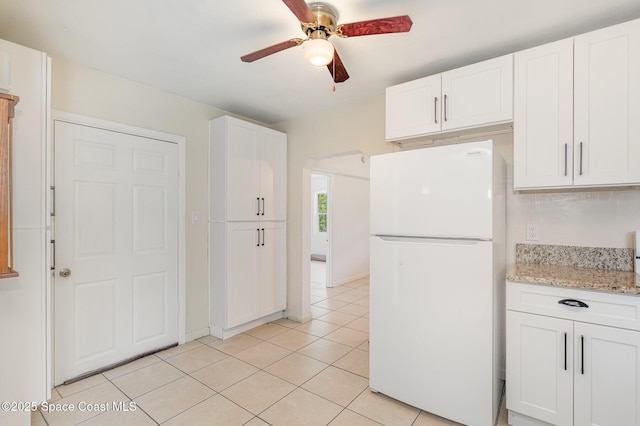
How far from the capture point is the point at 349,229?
19.9 ft

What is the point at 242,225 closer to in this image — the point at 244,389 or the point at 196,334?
the point at 196,334

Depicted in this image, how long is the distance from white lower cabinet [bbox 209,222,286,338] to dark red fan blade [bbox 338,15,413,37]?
218cm

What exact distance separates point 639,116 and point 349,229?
4.64 metres

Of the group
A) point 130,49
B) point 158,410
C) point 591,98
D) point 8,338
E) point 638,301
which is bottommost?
point 158,410

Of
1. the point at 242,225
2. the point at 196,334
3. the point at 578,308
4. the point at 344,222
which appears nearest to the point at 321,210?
the point at 344,222

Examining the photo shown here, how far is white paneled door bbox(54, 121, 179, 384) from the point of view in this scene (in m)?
2.33

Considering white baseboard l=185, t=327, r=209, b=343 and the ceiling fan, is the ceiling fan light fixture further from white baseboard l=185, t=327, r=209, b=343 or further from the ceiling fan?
white baseboard l=185, t=327, r=209, b=343

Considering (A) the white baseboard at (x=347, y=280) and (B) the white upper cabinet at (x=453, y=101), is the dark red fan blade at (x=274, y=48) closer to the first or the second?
(B) the white upper cabinet at (x=453, y=101)

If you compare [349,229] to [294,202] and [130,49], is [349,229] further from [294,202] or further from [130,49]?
[130,49]

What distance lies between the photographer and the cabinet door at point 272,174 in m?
3.50

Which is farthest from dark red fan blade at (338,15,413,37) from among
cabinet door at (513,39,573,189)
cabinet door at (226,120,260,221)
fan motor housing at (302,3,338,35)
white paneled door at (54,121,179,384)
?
white paneled door at (54,121,179,384)

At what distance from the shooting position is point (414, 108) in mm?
2377

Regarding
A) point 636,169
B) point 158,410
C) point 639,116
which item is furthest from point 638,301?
point 158,410

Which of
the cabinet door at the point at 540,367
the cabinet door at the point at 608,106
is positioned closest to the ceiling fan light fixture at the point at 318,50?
the cabinet door at the point at 608,106
